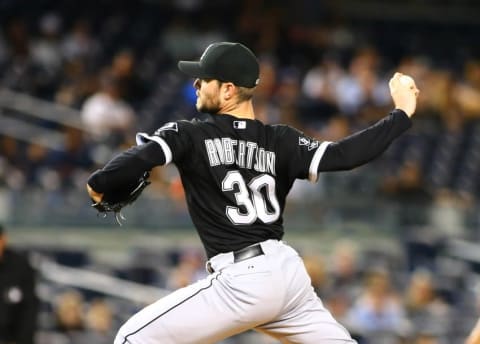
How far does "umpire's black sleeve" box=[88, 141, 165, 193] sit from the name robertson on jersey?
27 centimetres

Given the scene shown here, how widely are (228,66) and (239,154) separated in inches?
14.0

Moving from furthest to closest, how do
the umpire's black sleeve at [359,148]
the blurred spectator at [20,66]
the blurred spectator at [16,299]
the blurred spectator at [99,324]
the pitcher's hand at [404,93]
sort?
1. the blurred spectator at [20,66]
2. the blurred spectator at [99,324]
3. the blurred spectator at [16,299]
4. the pitcher's hand at [404,93]
5. the umpire's black sleeve at [359,148]

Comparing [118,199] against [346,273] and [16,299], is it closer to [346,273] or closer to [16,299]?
[16,299]

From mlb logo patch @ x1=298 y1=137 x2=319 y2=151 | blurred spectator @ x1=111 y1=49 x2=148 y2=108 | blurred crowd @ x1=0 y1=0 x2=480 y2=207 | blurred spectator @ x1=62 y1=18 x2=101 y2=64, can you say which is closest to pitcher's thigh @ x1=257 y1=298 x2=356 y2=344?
mlb logo patch @ x1=298 y1=137 x2=319 y2=151

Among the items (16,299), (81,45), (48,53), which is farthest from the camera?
(81,45)

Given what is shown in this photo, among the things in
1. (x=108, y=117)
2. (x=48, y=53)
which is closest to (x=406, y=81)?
(x=108, y=117)

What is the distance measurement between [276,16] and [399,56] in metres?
1.87

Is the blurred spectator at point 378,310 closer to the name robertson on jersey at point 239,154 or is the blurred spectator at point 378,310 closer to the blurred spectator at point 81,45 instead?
the blurred spectator at point 81,45

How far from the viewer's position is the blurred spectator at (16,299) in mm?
7672

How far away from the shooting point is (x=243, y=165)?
4.65m

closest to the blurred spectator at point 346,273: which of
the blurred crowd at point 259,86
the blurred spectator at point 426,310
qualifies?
the blurred spectator at point 426,310

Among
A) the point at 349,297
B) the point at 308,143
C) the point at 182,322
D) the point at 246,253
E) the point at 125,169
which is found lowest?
the point at 349,297

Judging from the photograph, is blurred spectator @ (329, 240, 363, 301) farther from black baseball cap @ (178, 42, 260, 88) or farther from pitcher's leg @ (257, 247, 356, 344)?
black baseball cap @ (178, 42, 260, 88)

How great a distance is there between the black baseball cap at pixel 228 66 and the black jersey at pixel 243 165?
165 mm
